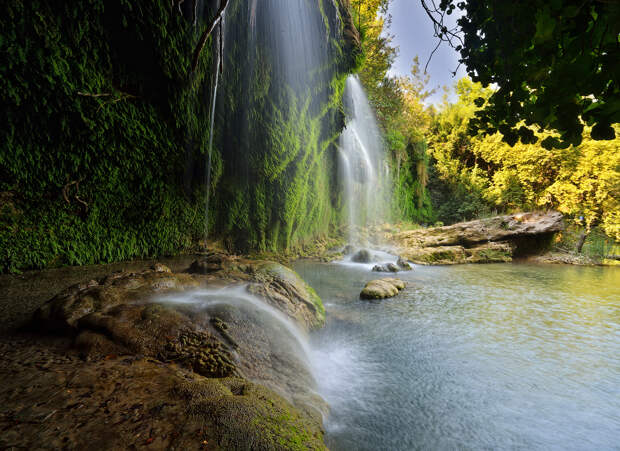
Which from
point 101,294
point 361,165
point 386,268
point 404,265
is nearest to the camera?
point 101,294

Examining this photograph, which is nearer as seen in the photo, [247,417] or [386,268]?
[247,417]

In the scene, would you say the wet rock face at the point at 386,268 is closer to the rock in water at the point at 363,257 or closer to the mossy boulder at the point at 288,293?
the rock in water at the point at 363,257

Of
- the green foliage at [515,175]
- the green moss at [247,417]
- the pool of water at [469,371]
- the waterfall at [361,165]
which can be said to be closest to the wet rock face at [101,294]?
the green moss at [247,417]

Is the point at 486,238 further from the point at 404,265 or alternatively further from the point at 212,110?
the point at 212,110

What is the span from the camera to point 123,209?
5.43 meters

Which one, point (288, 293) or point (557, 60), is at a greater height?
point (557, 60)

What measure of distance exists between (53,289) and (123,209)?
2.29 meters

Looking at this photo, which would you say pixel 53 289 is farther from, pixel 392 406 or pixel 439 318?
pixel 439 318

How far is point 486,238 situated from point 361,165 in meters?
6.88

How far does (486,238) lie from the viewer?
12.3 metres

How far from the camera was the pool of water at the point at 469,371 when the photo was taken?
2172 mm

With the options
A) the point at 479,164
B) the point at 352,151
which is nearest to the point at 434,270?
the point at 352,151

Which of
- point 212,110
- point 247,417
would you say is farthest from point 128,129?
point 247,417

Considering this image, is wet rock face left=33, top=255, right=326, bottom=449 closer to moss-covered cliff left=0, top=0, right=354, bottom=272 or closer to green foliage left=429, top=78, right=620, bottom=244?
moss-covered cliff left=0, top=0, right=354, bottom=272
